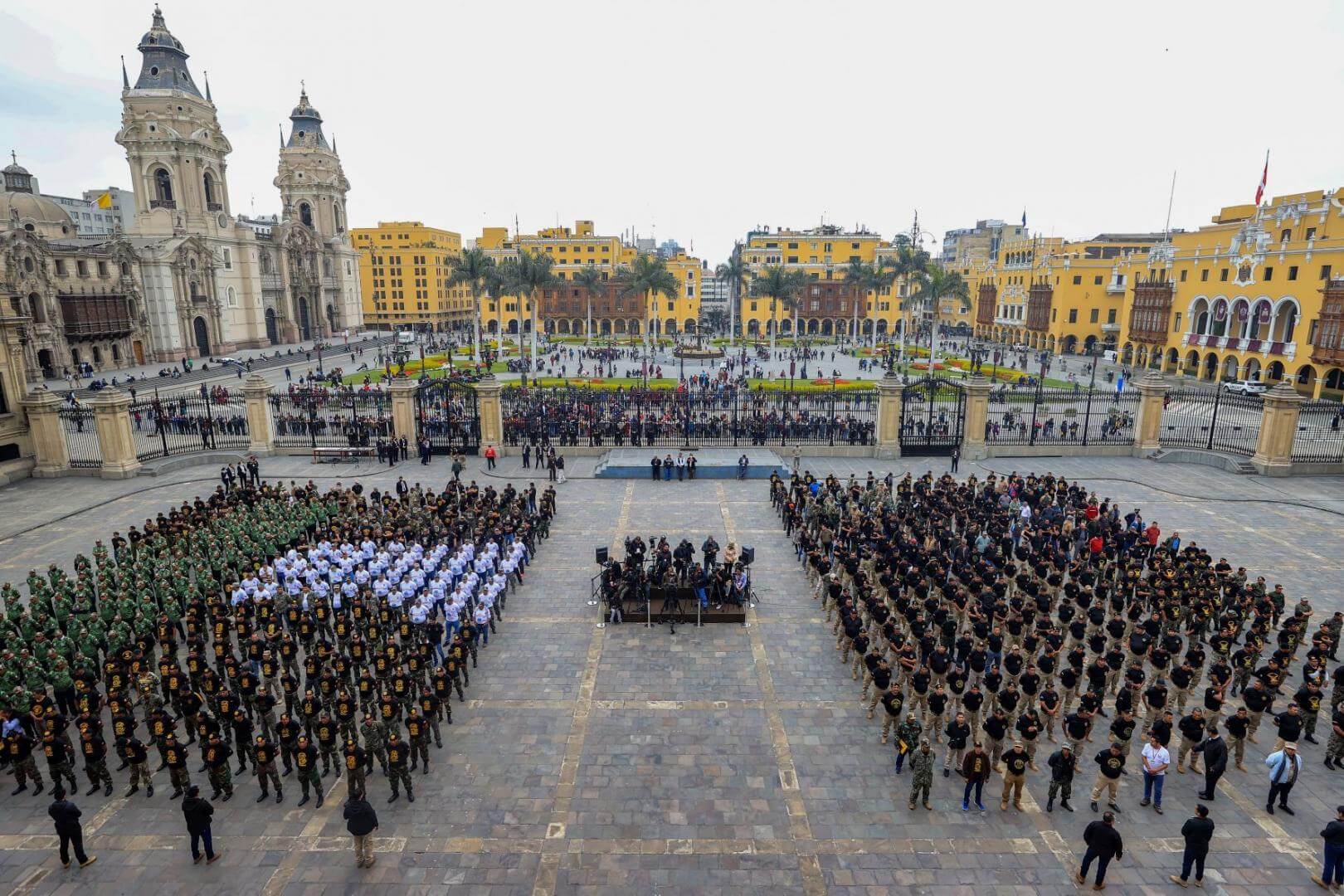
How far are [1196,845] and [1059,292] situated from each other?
263 ft

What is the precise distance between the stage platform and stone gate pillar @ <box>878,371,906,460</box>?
4.56 metres

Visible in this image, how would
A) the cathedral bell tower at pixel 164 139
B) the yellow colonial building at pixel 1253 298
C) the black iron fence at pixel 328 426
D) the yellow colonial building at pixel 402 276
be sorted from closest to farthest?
the black iron fence at pixel 328 426 < the yellow colonial building at pixel 1253 298 < the cathedral bell tower at pixel 164 139 < the yellow colonial building at pixel 402 276

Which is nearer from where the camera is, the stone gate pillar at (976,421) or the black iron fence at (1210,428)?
the stone gate pillar at (976,421)

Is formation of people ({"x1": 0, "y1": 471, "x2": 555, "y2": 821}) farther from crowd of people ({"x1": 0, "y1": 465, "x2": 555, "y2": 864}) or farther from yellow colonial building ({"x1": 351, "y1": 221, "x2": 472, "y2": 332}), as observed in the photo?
yellow colonial building ({"x1": 351, "y1": 221, "x2": 472, "y2": 332})

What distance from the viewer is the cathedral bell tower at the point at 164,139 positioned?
67.5 meters

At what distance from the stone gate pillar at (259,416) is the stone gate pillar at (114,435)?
3.99m

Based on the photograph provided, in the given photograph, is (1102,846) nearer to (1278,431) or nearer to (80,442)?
(1278,431)

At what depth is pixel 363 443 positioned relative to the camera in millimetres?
30578

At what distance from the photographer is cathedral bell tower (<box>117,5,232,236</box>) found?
221ft

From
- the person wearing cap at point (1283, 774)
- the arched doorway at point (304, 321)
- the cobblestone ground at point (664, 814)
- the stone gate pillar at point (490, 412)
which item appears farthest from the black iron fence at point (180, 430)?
the arched doorway at point (304, 321)

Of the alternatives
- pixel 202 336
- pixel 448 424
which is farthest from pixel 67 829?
pixel 202 336

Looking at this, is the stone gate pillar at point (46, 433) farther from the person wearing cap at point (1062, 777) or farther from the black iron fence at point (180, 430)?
the person wearing cap at point (1062, 777)

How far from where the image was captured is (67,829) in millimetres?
8789

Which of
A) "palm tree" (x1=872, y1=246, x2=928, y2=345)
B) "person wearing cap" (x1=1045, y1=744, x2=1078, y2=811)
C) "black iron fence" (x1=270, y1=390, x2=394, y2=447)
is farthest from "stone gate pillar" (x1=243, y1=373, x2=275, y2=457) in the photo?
"palm tree" (x1=872, y1=246, x2=928, y2=345)
